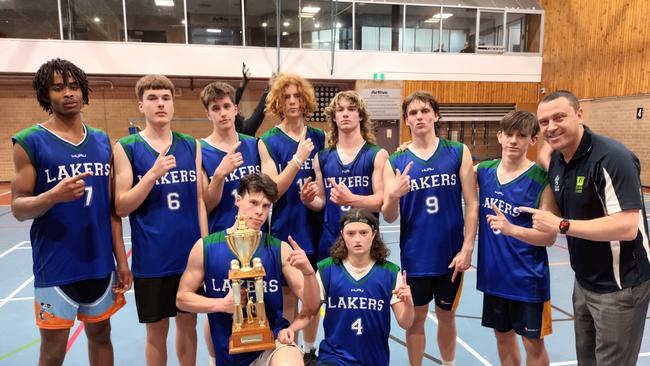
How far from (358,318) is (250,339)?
30.6 inches

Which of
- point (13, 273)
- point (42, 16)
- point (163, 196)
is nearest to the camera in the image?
point (163, 196)

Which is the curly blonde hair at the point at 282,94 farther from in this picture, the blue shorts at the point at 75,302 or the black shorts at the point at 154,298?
the blue shorts at the point at 75,302

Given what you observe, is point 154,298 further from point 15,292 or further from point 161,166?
point 15,292

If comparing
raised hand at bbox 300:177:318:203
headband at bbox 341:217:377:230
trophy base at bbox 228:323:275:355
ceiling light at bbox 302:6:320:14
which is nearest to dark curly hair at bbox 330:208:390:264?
headband at bbox 341:217:377:230

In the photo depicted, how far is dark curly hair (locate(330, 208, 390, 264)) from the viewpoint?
9.56 feet

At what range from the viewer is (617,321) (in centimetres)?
254

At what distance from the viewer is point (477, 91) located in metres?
17.5

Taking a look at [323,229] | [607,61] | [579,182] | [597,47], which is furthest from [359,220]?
[597,47]

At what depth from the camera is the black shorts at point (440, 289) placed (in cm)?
330

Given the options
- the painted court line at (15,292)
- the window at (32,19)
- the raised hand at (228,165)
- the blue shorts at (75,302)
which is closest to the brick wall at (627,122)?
the raised hand at (228,165)

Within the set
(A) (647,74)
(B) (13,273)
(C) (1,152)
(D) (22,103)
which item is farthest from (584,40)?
(C) (1,152)

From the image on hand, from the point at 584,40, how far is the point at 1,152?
878 inches

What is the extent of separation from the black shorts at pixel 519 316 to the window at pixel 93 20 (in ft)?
51.9

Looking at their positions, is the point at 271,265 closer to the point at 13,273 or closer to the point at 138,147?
the point at 138,147
